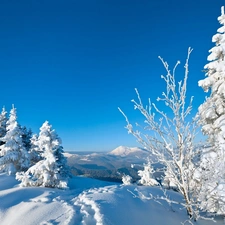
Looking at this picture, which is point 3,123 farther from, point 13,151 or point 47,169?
point 47,169

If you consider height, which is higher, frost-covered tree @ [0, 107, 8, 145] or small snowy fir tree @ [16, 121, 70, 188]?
frost-covered tree @ [0, 107, 8, 145]

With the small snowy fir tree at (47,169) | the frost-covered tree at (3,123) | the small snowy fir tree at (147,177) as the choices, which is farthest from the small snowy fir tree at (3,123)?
the small snowy fir tree at (147,177)

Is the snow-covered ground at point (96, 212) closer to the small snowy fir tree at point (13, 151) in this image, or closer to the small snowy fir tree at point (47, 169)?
the small snowy fir tree at point (47, 169)

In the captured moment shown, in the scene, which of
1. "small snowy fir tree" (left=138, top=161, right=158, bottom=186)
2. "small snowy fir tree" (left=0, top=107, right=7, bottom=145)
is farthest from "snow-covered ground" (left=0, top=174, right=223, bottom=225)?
"small snowy fir tree" (left=0, top=107, right=7, bottom=145)

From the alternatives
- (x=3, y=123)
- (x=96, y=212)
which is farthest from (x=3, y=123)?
(x=96, y=212)

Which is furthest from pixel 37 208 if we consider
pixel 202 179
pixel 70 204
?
pixel 202 179

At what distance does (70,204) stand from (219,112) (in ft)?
28.5

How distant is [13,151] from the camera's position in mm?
23984

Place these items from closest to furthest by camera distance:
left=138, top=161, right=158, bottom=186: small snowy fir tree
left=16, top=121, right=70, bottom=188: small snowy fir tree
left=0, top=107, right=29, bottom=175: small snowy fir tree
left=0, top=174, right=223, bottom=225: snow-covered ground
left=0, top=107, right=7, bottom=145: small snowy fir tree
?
left=0, top=174, right=223, bottom=225: snow-covered ground, left=16, top=121, right=70, bottom=188: small snowy fir tree, left=0, top=107, right=29, bottom=175: small snowy fir tree, left=138, top=161, right=158, bottom=186: small snowy fir tree, left=0, top=107, right=7, bottom=145: small snowy fir tree

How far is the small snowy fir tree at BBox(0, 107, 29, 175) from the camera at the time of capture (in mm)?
23641

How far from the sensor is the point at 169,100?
7449 mm

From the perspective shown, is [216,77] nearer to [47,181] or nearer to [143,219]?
[143,219]

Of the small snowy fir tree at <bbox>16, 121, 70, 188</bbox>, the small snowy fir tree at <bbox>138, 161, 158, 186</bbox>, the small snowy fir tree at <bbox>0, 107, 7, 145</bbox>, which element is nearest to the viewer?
the small snowy fir tree at <bbox>16, 121, 70, 188</bbox>

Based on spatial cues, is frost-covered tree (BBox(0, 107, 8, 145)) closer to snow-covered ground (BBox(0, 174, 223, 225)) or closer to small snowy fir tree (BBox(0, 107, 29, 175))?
small snowy fir tree (BBox(0, 107, 29, 175))
